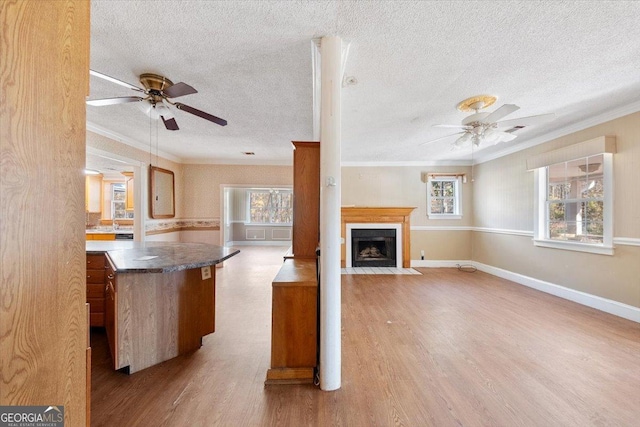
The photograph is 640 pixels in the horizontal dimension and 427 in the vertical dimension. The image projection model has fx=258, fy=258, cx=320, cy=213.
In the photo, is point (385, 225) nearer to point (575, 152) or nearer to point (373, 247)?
point (373, 247)

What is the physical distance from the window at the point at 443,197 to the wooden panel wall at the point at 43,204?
19.7 ft

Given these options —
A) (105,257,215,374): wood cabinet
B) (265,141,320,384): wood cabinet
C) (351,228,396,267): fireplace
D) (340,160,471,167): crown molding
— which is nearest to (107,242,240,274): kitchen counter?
(105,257,215,374): wood cabinet

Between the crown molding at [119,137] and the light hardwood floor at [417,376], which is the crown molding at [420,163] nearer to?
the light hardwood floor at [417,376]

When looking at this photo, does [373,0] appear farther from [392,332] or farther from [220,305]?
[220,305]

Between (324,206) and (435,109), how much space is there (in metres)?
2.10

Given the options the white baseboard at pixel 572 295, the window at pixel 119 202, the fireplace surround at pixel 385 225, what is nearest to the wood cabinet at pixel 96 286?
the fireplace surround at pixel 385 225

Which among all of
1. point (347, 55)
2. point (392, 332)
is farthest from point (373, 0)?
point (392, 332)

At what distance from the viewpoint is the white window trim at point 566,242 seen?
3.07 metres

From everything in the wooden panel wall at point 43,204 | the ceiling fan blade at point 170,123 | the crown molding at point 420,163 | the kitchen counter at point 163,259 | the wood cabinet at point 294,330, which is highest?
the crown molding at point 420,163

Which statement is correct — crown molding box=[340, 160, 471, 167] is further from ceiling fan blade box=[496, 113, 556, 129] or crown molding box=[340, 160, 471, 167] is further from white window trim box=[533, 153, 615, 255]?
ceiling fan blade box=[496, 113, 556, 129]

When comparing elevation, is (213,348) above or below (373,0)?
below

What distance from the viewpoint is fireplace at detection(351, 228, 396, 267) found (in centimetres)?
558

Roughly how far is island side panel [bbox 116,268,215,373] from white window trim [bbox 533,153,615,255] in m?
4.52

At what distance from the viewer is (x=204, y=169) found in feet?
18.9
